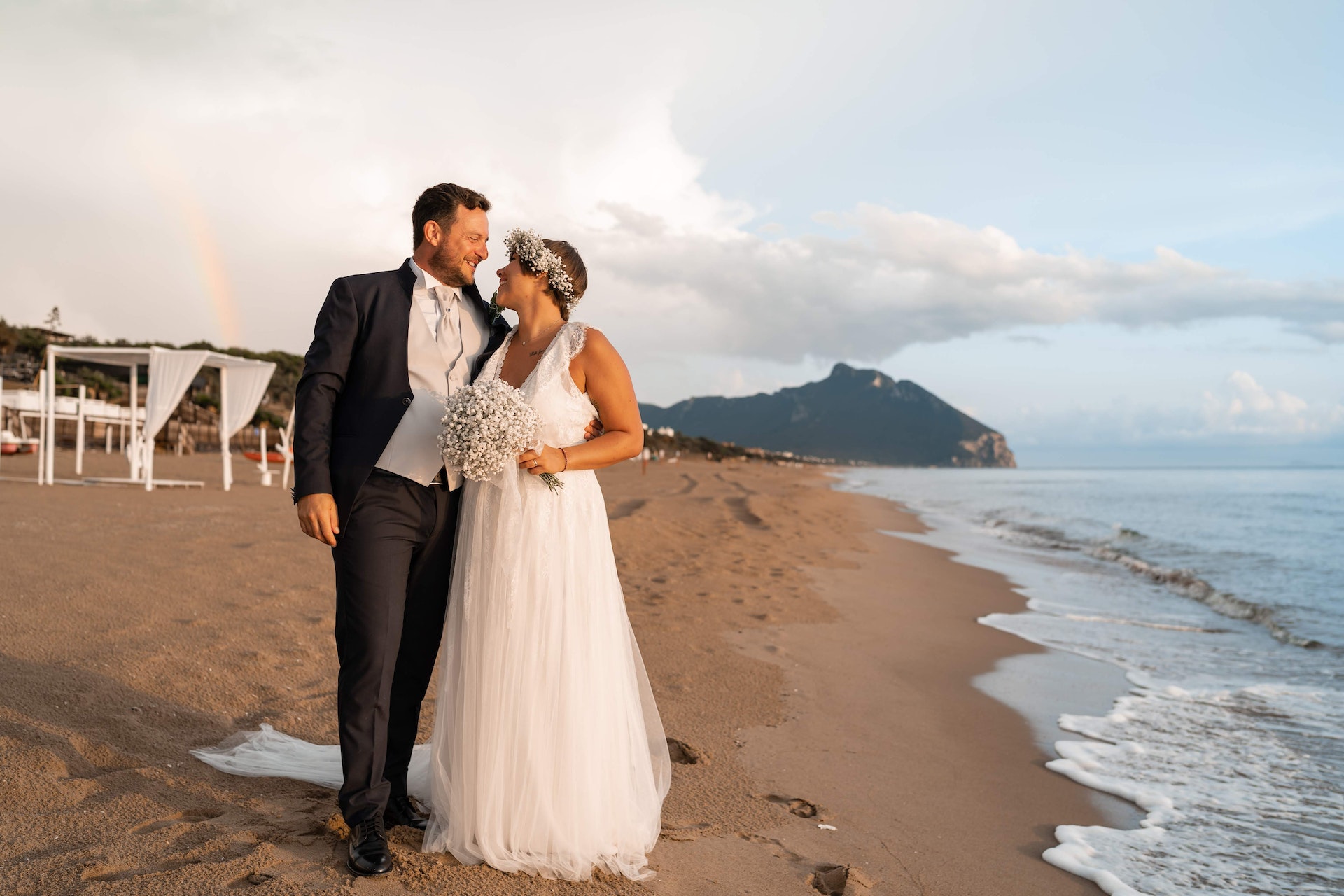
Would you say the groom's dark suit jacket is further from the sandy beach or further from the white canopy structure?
the white canopy structure

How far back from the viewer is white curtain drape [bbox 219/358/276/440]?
16.7 m

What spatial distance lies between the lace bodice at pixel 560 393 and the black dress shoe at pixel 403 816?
1443 millimetres

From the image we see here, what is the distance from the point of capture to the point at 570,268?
319 cm

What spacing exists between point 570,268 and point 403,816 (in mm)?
2097

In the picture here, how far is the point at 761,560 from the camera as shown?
10.8 metres

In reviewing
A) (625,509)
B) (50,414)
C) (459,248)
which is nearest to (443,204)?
(459,248)

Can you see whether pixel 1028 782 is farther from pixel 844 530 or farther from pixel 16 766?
pixel 844 530

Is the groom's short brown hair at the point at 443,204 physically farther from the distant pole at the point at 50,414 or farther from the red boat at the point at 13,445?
the red boat at the point at 13,445

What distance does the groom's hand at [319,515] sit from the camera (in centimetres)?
279

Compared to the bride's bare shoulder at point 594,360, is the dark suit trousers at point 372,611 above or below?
below

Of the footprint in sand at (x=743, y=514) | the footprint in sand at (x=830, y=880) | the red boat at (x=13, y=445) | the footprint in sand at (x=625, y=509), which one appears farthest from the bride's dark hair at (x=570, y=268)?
the red boat at (x=13, y=445)

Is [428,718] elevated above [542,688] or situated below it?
below

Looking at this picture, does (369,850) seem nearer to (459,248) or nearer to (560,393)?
(560,393)

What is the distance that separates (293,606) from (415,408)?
3.94 metres
